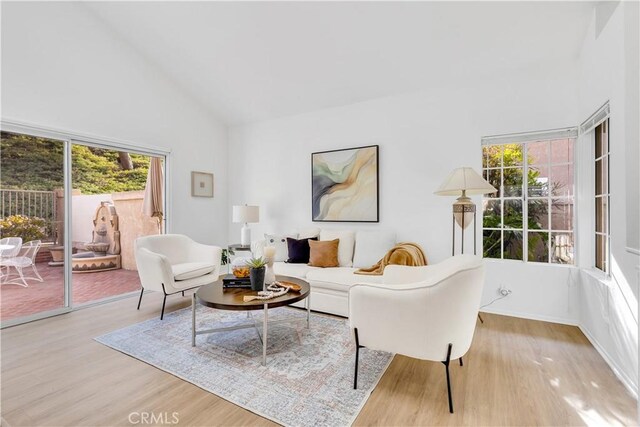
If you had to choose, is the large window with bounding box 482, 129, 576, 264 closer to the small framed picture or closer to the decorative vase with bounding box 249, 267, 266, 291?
the decorative vase with bounding box 249, 267, 266, 291

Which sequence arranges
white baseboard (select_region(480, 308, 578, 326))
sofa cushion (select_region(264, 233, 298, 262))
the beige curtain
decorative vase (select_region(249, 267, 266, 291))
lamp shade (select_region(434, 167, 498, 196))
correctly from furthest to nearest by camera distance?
the beige curtain
sofa cushion (select_region(264, 233, 298, 262))
white baseboard (select_region(480, 308, 578, 326))
lamp shade (select_region(434, 167, 498, 196))
decorative vase (select_region(249, 267, 266, 291))

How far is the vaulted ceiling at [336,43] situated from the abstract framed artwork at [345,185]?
2.48 ft

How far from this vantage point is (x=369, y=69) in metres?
3.53

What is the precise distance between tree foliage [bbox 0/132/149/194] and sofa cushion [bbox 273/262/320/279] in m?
2.38

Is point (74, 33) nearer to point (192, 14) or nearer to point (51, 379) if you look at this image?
point (192, 14)

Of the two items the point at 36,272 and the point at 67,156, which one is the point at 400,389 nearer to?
the point at 36,272

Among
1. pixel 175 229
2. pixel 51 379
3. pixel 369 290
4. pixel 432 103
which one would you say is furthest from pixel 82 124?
pixel 432 103

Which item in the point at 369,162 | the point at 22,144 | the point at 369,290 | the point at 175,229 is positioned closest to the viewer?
the point at 369,290

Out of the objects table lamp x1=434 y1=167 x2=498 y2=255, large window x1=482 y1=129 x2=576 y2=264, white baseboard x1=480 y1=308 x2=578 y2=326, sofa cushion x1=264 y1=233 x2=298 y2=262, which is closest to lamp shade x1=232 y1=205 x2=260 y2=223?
sofa cushion x1=264 y1=233 x2=298 y2=262

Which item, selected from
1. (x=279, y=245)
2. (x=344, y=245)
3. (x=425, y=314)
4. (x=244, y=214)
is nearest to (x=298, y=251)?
(x=279, y=245)

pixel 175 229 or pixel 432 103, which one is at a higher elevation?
pixel 432 103

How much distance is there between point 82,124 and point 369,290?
3.75 m

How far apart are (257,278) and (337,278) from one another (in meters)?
0.98

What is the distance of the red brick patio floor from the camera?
10.1 ft
